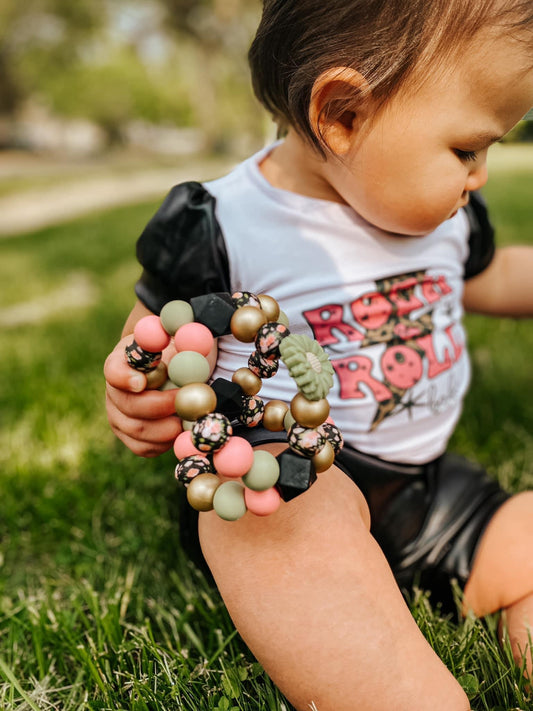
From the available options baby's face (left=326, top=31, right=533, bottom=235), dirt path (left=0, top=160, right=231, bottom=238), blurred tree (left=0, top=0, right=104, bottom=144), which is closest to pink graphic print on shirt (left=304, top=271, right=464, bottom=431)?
baby's face (left=326, top=31, right=533, bottom=235)

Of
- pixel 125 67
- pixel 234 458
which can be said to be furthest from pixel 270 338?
pixel 125 67

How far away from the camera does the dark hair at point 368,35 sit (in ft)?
2.87

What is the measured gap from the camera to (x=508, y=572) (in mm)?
1087

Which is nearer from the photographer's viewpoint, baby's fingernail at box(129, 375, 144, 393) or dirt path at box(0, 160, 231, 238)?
baby's fingernail at box(129, 375, 144, 393)

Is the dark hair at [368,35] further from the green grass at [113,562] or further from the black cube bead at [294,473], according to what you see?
the green grass at [113,562]

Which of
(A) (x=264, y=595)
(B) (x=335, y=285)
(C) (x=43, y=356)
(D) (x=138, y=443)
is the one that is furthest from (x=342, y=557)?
(C) (x=43, y=356)

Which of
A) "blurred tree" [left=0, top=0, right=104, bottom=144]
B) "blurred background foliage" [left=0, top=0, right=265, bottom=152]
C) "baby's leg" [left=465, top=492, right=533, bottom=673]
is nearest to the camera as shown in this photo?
"baby's leg" [left=465, top=492, right=533, bottom=673]

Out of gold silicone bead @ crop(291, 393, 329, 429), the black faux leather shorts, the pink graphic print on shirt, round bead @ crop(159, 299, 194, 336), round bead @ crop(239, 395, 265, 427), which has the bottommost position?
the black faux leather shorts

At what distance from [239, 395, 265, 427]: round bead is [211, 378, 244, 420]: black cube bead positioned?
17 mm

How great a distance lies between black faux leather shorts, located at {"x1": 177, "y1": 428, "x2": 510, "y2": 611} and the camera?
3.63 feet

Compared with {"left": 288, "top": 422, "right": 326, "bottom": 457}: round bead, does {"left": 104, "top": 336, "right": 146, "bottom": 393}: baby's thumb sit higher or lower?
lower

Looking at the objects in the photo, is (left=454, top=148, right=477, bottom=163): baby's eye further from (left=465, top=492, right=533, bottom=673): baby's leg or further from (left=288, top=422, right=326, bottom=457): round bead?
(left=465, top=492, right=533, bottom=673): baby's leg

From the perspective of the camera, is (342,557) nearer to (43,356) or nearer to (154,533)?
(154,533)

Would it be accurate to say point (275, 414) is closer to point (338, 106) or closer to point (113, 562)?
point (338, 106)
